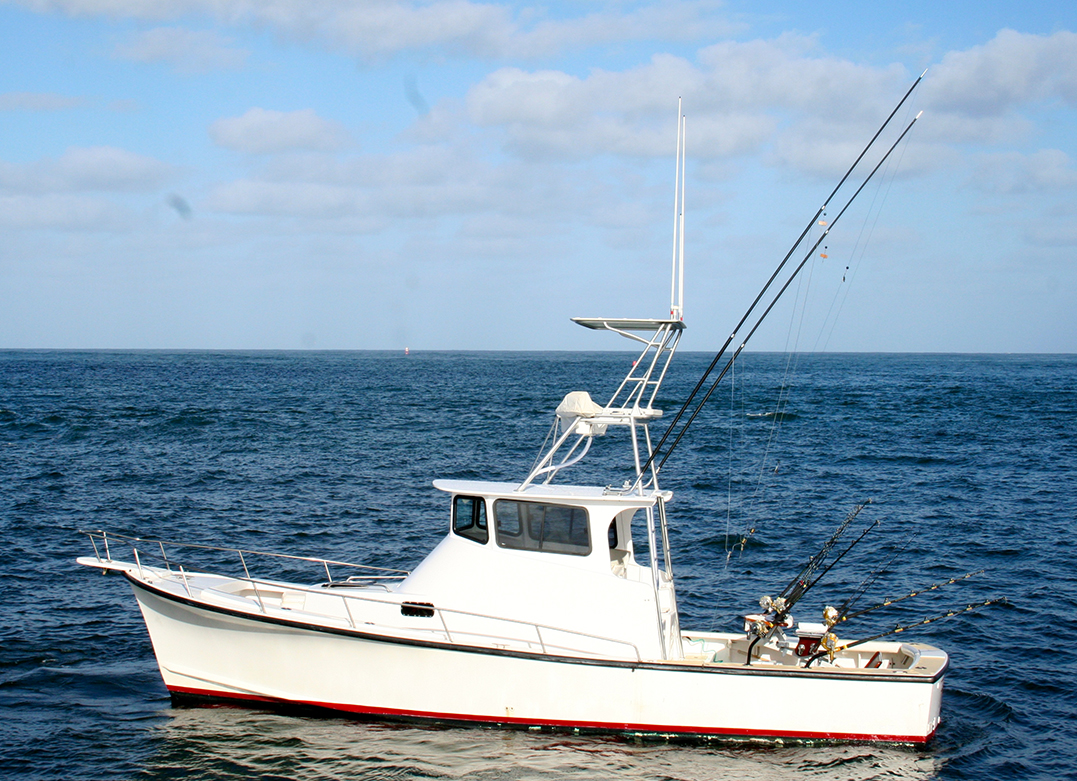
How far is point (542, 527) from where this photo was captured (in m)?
11.7

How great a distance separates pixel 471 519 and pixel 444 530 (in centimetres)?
1073

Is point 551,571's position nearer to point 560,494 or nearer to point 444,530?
point 560,494

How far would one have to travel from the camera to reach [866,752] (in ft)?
36.1

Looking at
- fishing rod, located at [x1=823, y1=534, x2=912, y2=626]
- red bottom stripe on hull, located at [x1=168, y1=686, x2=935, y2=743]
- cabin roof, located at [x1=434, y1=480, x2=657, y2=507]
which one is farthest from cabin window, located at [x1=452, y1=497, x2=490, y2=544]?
fishing rod, located at [x1=823, y1=534, x2=912, y2=626]

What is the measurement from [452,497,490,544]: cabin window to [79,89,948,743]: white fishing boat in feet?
0.06

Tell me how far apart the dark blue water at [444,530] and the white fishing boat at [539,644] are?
31 cm

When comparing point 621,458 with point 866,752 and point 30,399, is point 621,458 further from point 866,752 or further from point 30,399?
point 30,399

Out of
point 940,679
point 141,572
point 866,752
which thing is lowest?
point 866,752

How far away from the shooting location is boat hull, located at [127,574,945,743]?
1088 cm

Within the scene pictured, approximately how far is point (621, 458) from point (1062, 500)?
48.2ft

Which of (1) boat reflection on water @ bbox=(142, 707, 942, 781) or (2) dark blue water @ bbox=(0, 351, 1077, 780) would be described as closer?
(1) boat reflection on water @ bbox=(142, 707, 942, 781)

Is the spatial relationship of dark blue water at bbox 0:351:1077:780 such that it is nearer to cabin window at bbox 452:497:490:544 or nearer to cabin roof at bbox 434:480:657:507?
cabin window at bbox 452:497:490:544

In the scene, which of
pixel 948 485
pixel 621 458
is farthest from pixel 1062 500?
pixel 621 458

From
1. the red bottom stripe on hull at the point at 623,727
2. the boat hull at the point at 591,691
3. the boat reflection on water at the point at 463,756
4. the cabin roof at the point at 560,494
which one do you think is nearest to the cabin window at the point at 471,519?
the cabin roof at the point at 560,494
